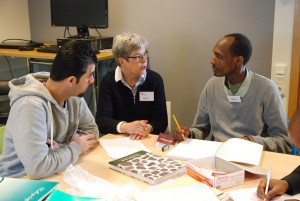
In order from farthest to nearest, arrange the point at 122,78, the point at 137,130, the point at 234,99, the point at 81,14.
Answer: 1. the point at 81,14
2. the point at 122,78
3. the point at 234,99
4. the point at 137,130

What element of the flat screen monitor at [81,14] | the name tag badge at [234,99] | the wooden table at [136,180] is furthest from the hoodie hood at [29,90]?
the flat screen monitor at [81,14]

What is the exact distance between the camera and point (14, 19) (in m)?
4.00

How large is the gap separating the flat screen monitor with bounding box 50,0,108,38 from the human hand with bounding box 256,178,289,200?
8.31 ft

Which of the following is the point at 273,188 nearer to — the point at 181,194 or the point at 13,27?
the point at 181,194

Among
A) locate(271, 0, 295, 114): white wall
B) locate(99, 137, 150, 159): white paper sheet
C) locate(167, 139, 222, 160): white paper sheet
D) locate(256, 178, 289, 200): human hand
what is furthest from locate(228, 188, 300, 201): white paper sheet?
locate(271, 0, 295, 114): white wall

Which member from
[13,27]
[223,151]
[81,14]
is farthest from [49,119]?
[13,27]

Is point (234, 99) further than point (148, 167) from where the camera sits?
Yes

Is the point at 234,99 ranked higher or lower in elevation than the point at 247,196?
higher

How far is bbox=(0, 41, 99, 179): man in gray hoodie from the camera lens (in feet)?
4.53

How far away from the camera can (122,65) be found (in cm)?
233

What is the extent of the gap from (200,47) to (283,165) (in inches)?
80.2

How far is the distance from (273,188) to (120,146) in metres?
0.81

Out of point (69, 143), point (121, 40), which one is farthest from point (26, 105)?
point (121, 40)

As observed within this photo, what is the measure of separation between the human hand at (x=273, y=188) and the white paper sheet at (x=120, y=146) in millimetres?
636
